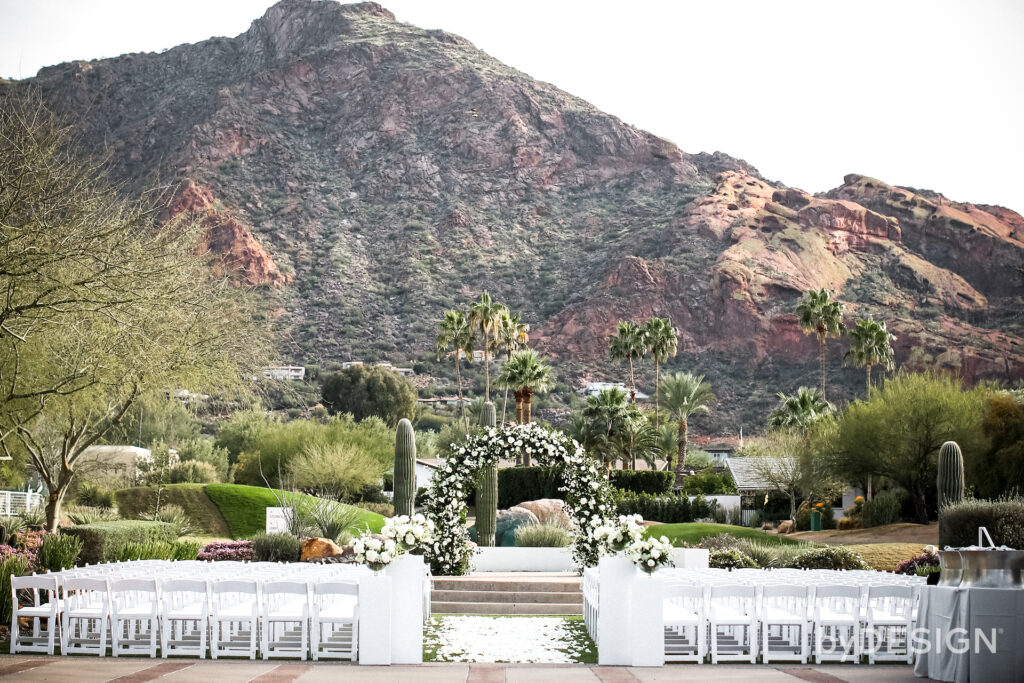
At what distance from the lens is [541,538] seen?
22.3m

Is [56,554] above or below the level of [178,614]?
below

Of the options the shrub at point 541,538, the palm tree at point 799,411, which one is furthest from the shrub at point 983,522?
the palm tree at point 799,411

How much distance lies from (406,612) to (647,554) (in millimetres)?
2756

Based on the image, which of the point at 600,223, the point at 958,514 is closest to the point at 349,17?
the point at 600,223

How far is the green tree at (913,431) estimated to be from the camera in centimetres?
3173

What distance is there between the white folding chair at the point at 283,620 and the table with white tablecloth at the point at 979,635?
648 cm

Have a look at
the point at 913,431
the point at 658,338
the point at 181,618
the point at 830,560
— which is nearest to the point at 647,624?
the point at 181,618

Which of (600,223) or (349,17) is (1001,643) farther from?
(349,17)

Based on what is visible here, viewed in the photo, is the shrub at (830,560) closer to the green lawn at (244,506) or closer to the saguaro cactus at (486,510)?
the saguaro cactus at (486,510)

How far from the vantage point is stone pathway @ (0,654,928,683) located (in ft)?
29.5

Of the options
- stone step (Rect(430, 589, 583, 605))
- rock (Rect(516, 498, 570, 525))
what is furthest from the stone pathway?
rock (Rect(516, 498, 570, 525))

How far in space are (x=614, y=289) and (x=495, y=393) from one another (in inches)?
635

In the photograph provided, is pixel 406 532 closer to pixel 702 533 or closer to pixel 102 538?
pixel 102 538

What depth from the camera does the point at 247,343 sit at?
84.6 feet
